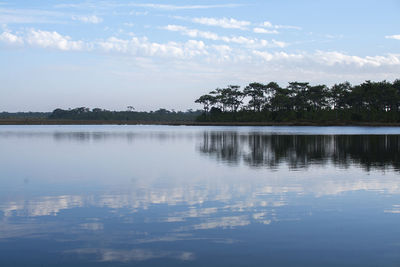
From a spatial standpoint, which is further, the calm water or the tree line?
the tree line

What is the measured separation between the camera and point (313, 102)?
157125 millimetres

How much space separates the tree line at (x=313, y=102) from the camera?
137m

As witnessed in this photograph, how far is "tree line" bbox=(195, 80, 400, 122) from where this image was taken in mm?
137250

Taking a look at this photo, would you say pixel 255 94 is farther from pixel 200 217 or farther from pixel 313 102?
pixel 200 217

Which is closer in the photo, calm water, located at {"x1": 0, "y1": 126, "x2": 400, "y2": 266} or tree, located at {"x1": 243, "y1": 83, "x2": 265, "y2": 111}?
calm water, located at {"x1": 0, "y1": 126, "x2": 400, "y2": 266}

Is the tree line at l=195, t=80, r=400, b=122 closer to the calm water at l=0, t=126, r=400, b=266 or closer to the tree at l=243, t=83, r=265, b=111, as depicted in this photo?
the tree at l=243, t=83, r=265, b=111

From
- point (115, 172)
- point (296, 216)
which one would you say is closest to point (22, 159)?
point (115, 172)

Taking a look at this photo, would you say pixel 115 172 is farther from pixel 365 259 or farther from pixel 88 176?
pixel 365 259

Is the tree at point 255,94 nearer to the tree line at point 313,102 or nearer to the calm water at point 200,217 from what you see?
the tree line at point 313,102

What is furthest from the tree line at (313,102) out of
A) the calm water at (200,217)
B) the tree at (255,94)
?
the calm water at (200,217)

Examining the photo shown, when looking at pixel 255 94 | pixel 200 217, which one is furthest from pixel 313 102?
pixel 200 217

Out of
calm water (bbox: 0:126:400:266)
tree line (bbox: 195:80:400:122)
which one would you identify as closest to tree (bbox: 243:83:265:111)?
tree line (bbox: 195:80:400:122)

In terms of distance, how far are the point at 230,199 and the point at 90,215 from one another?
5324 millimetres

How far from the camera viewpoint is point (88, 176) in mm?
23766
